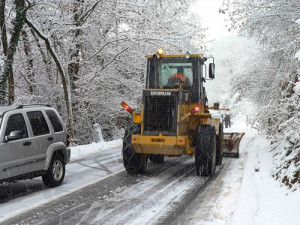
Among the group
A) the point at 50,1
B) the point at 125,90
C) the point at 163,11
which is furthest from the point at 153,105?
the point at 163,11

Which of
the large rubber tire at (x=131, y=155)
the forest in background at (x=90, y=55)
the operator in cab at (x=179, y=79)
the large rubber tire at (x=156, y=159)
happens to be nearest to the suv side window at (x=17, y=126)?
the large rubber tire at (x=131, y=155)

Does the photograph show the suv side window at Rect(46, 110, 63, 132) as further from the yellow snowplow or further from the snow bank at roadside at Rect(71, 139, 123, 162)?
the snow bank at roadside at Rect(71, 139, 123, 162)

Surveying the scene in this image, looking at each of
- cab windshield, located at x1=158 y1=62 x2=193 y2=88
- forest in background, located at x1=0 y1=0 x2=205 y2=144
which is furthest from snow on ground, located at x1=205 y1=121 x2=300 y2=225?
forest in background, located at x1=0 y1=0 x2=205 y2=144

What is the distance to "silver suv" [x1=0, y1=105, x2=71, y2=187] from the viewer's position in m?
7.08

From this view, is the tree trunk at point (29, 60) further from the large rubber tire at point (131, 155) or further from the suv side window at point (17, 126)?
the suv side window at point (17, 126)

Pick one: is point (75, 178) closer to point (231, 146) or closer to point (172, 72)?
point (172, 72)

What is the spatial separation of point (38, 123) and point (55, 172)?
1131mm

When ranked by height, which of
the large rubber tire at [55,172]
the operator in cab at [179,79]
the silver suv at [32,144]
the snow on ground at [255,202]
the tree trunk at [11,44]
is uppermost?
the tree trunk at [11,44]

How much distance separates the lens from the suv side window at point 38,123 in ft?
26.1

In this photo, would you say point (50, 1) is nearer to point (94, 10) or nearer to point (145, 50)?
point (94, 10)

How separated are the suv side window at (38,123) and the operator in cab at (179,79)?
3575 mm

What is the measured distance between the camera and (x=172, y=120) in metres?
9.27

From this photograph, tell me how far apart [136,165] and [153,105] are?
160 centimetres

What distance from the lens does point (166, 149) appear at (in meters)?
9.25
